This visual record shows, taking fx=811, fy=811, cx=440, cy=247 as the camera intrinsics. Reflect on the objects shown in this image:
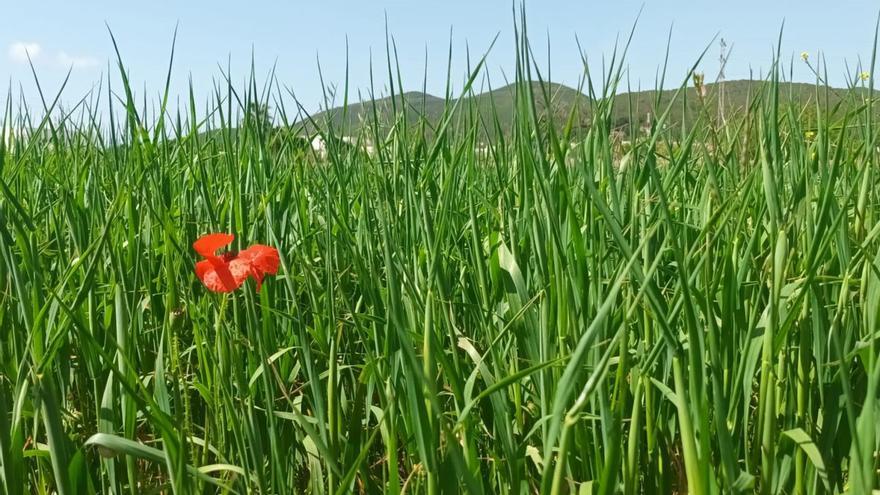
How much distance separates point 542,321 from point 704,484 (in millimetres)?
237

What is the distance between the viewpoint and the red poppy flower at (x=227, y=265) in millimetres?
739

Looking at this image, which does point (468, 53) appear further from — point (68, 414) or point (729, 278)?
point (68, 414)

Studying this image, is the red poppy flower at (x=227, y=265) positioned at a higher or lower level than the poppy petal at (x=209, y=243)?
Answer: lower

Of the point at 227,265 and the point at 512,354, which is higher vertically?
the point at 227,265

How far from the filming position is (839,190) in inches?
59.2

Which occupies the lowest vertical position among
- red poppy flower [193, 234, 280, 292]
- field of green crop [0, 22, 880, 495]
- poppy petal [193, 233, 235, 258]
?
field of green crop [0, 22, 880, 495]

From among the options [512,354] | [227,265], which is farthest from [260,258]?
[512,354]

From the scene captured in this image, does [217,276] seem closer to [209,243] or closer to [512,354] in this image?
[209,243]

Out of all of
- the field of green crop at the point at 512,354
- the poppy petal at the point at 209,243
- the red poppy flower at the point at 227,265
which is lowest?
the field of green crop at the point at 512,354

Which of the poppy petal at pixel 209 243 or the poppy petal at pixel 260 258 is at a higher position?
the poppy petal at pixel 209 243

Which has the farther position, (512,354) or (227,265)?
(512,354)

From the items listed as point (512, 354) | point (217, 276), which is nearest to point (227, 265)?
point (217, 276)

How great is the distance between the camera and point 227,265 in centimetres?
75

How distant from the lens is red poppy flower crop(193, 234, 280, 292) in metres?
0.74
